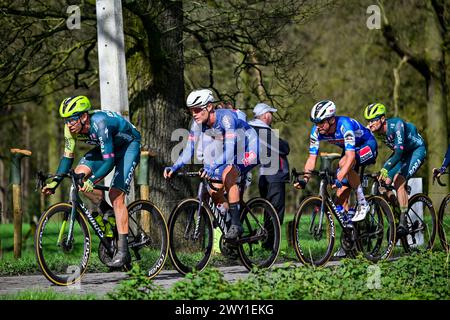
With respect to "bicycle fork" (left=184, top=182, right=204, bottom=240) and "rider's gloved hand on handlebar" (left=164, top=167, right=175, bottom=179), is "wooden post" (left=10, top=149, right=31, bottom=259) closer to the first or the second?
"rider's gloved hand on handlebar" (left=164, top=167, right=175, bottom=179)

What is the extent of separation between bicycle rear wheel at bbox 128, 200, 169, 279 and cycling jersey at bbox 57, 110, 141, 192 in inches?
17.5

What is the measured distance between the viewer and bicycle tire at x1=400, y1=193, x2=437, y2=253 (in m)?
13.2

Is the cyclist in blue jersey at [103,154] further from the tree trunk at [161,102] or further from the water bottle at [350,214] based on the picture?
the tree trunk at [161,102]

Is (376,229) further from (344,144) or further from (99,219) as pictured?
(99,219)

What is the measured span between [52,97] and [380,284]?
21.8m

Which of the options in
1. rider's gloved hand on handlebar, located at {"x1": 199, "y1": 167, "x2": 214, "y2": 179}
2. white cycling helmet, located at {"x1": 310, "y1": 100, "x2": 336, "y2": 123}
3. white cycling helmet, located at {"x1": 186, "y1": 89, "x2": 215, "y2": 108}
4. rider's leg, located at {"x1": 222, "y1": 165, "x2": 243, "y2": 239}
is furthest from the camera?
white cycling helmet, located at {"x1": 310, "y1": 100, "x2": 336, "y2": 123}

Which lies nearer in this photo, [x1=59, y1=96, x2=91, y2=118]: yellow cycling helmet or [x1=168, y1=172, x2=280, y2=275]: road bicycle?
[x1=59, y1=96, x2=91, y2=118]: yellow cycling helmet

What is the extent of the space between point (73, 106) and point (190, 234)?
1971mm

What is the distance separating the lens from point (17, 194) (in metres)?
13.5

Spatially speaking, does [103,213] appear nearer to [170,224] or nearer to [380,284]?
[170,224]

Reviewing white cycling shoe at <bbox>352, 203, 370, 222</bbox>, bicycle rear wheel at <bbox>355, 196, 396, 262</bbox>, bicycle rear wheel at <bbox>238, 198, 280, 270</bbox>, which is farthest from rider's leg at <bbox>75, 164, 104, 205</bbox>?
bicycle rear wheel at <bbox>355, 196, 396, 262</bbox>

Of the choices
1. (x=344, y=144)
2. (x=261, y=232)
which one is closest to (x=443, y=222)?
(x=344, y=144)
